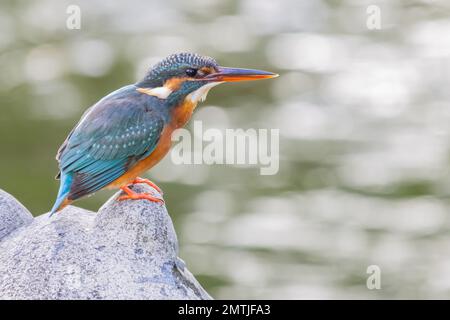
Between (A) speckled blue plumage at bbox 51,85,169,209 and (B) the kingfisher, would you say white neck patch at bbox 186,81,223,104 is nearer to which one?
(B) the kingfisher

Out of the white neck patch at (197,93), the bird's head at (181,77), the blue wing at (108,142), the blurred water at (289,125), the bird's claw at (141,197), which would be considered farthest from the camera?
the blurred water at (289,125)

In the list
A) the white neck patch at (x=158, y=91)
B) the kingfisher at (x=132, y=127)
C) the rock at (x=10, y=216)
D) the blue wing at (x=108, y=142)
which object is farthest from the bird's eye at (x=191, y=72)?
the rock at (x=10, y=216)

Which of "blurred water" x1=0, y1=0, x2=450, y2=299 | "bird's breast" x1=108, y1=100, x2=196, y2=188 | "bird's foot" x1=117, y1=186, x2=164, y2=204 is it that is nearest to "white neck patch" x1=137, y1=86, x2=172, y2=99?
"bird's breast" x1=108, y1=100, x2=196, y2=188

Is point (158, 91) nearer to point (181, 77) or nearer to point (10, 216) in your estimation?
point (181, 77)

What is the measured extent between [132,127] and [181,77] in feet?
1.22

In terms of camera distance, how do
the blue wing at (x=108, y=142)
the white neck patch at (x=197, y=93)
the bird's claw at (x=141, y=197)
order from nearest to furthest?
the bird's claw at (x=141, y=197)
the blue wing at (x=108, y=142)
the white neck patch at (x=197, y=93)

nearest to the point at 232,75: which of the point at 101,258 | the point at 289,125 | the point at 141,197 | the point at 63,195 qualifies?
the point at 141,197

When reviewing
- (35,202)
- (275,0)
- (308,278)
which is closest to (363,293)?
(308,278)

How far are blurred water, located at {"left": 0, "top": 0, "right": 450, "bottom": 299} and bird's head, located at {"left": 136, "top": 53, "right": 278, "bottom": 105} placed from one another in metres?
5.30

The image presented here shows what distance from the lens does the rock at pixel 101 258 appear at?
569cm

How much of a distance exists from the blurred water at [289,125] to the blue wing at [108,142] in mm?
5331

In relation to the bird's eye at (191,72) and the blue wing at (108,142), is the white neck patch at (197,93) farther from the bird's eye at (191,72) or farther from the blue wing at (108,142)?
the blue wing at (108,142)

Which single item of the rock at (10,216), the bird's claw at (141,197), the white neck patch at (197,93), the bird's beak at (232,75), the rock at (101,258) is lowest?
the rock at (101,258)

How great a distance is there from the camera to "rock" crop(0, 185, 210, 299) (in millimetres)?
5691
